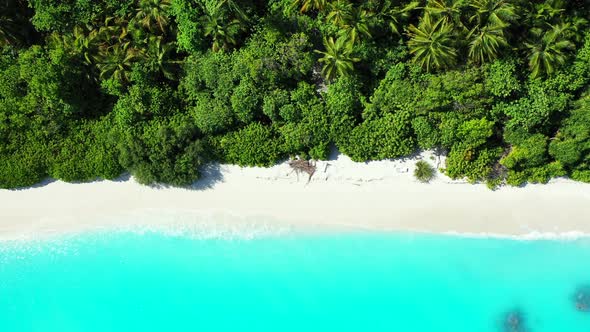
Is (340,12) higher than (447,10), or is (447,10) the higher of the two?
(447,10)

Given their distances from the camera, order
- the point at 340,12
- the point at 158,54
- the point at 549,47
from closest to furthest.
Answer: the point at 549,47
the point at 340,12
the point at 158,54

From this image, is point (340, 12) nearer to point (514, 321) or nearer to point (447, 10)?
point (447, 10)

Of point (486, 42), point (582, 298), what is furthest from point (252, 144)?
point (582, 298)

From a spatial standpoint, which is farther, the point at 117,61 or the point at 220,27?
the point at 117,61

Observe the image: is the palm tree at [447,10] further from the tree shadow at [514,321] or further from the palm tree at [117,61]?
the tree shadow at [514,321]

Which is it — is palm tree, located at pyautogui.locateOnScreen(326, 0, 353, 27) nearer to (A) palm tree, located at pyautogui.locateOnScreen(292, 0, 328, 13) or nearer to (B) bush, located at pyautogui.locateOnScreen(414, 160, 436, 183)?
(A) palm tree, located at pyautogui.locateOnScreen(292, 0, 328, 13)

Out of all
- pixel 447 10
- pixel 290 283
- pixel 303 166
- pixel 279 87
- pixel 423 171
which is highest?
pixel 447 10
